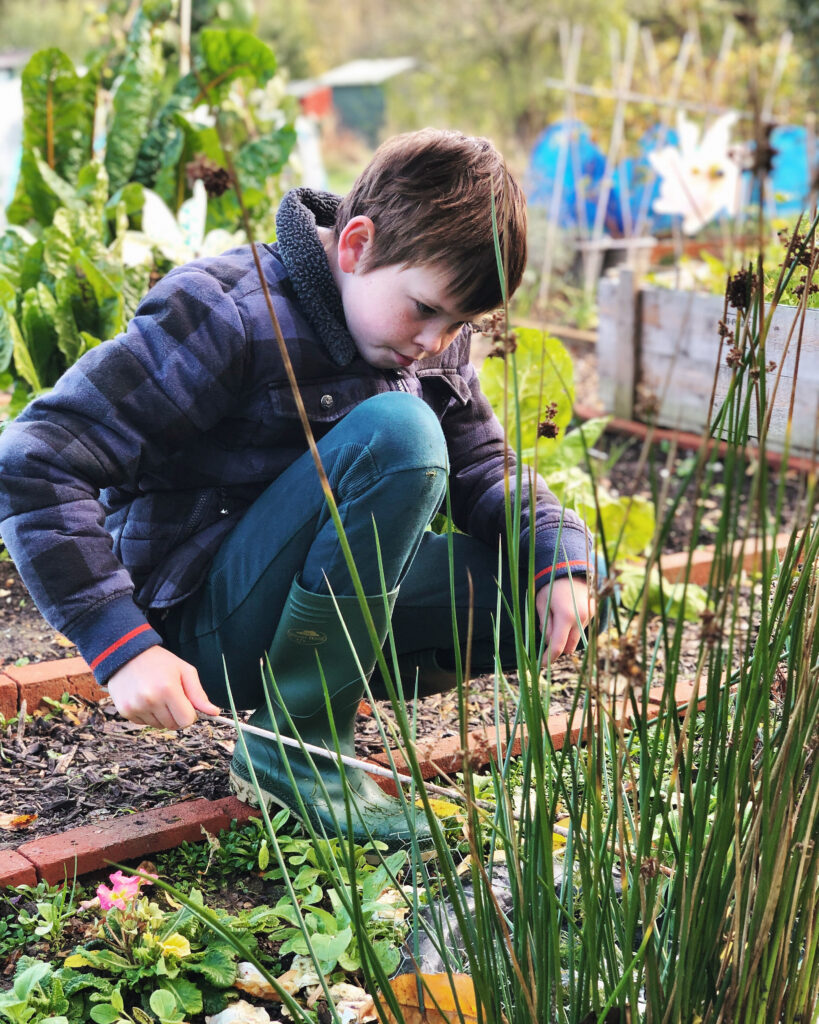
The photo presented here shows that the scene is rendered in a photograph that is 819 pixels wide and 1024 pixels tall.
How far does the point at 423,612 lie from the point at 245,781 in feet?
1.26

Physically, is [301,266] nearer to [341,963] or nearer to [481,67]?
[341,963]

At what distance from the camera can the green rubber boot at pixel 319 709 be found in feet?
4.84

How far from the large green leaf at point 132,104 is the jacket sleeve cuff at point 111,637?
7.16 ft

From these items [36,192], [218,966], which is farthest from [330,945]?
[36,192]

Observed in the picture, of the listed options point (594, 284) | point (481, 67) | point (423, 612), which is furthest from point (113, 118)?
point (481, 67)

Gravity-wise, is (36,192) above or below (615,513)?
above

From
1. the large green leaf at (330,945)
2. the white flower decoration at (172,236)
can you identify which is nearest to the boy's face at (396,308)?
the large green leaf at (330,945)

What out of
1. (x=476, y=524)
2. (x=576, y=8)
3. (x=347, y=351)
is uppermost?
(x=576, y=8)

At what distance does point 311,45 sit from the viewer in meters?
21.1

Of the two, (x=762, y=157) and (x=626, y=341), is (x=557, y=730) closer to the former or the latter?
(x=762, y=157)

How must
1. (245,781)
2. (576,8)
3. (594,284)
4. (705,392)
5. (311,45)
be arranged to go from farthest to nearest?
(311,45)
(576,8)
(594,284)
(705,392)
(245,781)

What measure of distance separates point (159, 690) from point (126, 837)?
0.30 meters

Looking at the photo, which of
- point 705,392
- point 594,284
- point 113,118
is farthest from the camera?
point 594,284

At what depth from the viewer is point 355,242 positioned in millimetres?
1515
